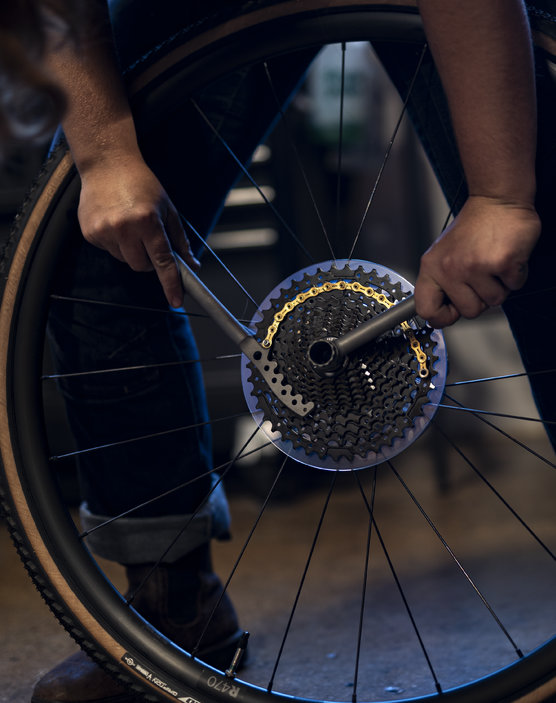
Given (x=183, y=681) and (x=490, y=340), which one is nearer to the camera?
(x=183, y=681)

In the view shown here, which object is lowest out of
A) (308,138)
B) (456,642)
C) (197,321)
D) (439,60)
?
(456,642)

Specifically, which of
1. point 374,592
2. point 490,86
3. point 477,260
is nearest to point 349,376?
point 477,260

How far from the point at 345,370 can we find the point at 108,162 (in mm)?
267

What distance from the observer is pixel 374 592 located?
1.07 meters

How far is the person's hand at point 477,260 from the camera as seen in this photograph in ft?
1.90

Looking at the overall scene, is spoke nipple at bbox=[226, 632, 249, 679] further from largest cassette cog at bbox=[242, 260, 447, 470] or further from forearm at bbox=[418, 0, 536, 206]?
forearm at bbox=[418, 0, 536, 206]

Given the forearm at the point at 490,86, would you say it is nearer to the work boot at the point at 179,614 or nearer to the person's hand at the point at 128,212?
the person's hand at the point at 128,212

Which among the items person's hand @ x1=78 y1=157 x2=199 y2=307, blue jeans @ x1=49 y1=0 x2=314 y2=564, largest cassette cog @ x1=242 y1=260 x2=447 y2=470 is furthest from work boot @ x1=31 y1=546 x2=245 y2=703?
person's hand @ x1=78 y1=157 x2=199 y2=307

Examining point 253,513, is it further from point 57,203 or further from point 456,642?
point 57,203

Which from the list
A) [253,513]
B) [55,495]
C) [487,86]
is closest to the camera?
[487,86]

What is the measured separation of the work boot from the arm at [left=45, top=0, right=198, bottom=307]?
0.37m

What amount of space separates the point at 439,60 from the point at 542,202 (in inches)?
8.9

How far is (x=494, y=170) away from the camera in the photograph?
583 mm

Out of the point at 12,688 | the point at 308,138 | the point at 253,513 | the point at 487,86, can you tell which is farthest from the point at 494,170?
the point at 308,138
